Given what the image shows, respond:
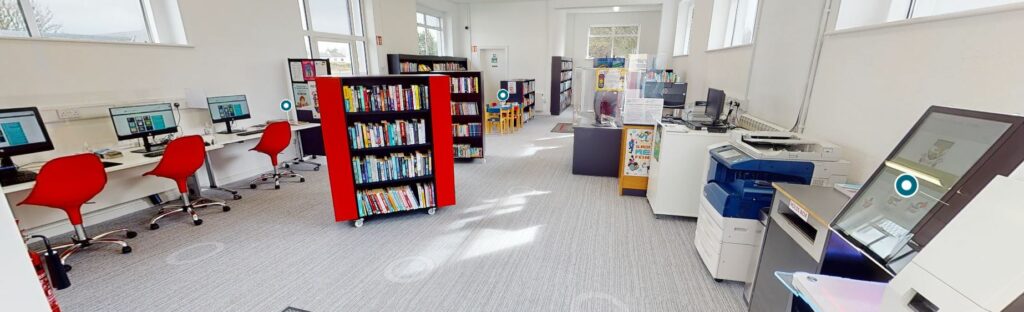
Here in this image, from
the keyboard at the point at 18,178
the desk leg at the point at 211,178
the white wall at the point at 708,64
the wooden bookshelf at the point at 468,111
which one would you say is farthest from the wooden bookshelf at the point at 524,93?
the keyboard at the point at 18,178

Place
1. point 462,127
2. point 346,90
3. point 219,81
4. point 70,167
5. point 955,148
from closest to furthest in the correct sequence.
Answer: point 955,148 < point 70,167 < point 346,90 < point 219,81 < point 462,127

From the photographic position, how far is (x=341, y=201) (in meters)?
3.42

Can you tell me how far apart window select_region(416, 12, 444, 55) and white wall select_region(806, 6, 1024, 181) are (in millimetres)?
9006

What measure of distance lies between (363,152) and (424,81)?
89 centimetres

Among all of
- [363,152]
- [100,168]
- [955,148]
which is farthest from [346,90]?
[955,148]

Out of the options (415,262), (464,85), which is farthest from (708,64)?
(415,262)

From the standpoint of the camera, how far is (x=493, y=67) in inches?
453

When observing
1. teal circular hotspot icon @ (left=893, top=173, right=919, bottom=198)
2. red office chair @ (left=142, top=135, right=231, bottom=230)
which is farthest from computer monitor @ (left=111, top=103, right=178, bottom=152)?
teal circular hotspot icon @ (left=893, top=173, right=919, bottom=198)

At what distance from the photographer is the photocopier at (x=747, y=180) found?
224 centimetres

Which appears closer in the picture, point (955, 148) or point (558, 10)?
point (955, 148)

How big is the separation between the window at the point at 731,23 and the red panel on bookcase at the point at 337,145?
4.83 m

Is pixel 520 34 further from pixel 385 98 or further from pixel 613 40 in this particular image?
pixel 385 98

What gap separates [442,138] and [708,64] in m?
4.66

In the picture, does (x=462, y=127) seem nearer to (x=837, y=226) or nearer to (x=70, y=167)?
(x=70, y=167)
